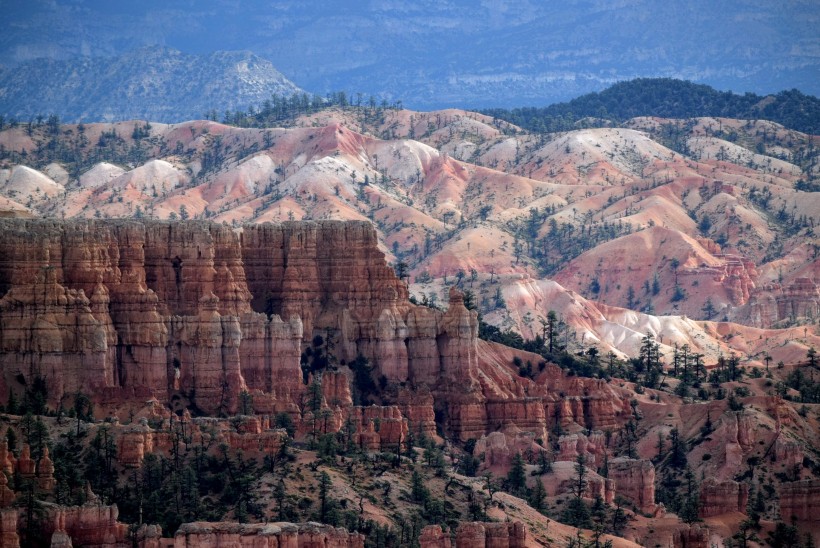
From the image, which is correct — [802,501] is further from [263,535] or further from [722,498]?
[263,535]

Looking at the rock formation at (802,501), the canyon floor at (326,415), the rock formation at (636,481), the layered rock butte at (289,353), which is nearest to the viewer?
the canyon floor at (326,415)

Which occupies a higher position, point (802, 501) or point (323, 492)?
point (323, 492)

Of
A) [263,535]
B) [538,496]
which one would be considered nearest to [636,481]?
[538,496]

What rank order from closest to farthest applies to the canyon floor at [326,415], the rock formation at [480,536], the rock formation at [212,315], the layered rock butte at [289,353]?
the rock formation at [480,536] < the canyon floor at [326,415] < the layered rock butte at [289,353] < the rock formation at [212,315]

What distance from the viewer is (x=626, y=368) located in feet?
470

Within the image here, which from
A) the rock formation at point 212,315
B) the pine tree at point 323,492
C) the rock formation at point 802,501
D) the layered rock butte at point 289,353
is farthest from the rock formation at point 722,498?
the pine tree at point 323,492

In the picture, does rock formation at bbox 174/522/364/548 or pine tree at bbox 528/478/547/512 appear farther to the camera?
pine tree at bbox 528/478/547/512

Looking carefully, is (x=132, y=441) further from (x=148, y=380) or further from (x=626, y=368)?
(x=626, y=368)

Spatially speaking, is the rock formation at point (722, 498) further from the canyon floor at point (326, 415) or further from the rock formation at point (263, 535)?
the rock formation at point (263, 535)

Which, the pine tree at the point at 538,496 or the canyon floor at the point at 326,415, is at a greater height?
the canyon floor at the point at 326,415

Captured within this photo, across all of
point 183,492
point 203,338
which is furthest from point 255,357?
point 183,492

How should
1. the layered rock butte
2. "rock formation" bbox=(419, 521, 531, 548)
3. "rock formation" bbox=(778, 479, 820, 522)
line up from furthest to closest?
the layered rock butte < "rock formation" bbox=(778, 479, 820, 522) < "rock formation" bbox=(419, 521, 531, 548)

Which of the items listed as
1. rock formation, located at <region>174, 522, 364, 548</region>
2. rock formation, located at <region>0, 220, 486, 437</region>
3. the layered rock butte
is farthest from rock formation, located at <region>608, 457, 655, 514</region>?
rock formation, located at <region>174, 522, 364, 548</region>

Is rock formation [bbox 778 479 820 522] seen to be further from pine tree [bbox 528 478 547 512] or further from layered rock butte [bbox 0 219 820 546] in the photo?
pine tree [bbox 528 478 547 512]
